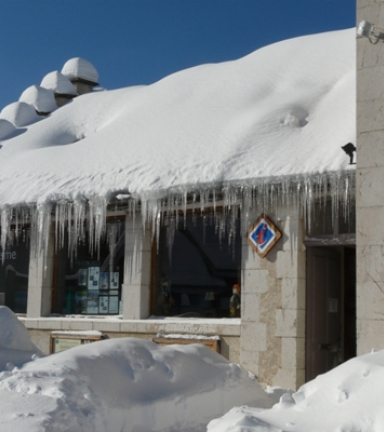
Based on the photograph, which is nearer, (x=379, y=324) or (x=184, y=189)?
(x=379, y=324)

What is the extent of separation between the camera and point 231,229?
1046cm

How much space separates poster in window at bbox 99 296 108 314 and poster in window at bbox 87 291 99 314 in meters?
0.07

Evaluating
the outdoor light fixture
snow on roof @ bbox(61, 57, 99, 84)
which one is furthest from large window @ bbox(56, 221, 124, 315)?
snow on roof @ bbox(61, 57, 99, 84)

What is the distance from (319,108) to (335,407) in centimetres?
733

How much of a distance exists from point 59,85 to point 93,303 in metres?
9.55

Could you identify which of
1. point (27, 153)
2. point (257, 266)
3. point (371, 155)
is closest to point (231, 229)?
point (257, 266)

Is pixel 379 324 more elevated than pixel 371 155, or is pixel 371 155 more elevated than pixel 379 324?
pixel 371 155

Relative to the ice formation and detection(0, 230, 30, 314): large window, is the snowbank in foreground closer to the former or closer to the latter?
the ice formation

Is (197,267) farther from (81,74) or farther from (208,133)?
(81,74)

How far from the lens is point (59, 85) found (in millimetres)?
19844

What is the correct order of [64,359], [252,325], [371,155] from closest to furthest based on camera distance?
[64,359] → [371,155] → [252,325]

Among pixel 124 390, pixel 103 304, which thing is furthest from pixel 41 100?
pixel 124 390

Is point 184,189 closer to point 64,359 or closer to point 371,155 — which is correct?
point 371,155

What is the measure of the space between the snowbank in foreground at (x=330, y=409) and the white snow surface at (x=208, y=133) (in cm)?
417
